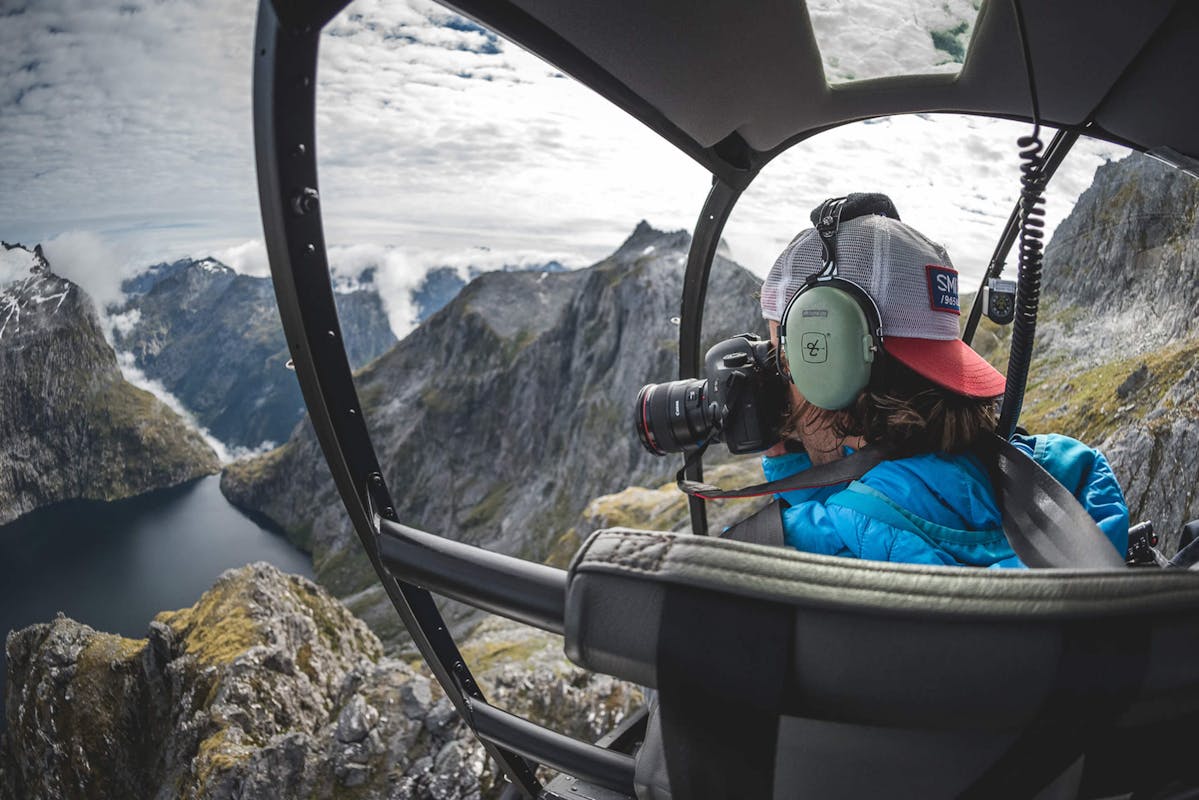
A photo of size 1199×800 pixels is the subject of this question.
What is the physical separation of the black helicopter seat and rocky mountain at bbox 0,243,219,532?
5.53 m

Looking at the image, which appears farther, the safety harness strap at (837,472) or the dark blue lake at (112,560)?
the dark blue lake at (112,560)

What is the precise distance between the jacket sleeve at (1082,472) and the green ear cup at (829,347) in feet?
2.00

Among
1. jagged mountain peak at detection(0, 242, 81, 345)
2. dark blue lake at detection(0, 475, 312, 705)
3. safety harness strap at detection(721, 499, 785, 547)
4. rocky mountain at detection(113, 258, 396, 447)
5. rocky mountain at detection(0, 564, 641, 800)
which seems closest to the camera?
safety harness strap at detection(721, 499, 785, 547)

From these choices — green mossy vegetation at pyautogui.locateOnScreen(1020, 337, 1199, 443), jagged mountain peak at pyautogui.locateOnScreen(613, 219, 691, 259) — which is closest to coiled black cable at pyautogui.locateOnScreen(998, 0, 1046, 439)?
green mossy vegetation at pyautogui.locateOnScreen(1020, 337, 1199, 443)

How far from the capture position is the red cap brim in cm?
154

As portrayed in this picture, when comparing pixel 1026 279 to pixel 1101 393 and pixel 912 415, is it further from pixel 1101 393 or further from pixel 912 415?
pixel 1101 393

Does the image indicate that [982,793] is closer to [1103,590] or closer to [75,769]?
[1103,590]

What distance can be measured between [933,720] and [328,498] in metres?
119

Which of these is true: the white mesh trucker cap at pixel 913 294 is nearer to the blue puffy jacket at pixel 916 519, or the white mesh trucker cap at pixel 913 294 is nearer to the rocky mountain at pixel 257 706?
the blue puffy jacket at pixel 916 519

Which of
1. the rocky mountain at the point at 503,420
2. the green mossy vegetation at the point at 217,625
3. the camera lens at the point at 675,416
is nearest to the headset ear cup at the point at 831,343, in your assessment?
the camera lens at the point at 675,416

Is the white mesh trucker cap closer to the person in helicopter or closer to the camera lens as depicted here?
the person in helicopter

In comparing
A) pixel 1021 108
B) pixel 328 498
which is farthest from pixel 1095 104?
pixel 328 498

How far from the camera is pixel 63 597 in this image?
29.6 m

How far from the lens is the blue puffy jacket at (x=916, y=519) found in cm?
118
